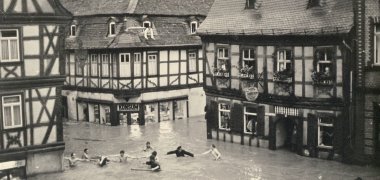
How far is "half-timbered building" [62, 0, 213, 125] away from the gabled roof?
74 millimetres

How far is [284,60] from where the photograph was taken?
28516 millimetres

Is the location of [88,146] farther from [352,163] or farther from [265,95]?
[352,163]

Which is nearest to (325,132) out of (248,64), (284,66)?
(284,66)

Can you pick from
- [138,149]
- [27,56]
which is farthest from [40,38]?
[138,149]

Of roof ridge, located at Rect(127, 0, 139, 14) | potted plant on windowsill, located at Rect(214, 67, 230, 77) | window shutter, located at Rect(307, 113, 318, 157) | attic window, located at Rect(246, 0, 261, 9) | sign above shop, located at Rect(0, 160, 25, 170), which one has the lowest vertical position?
sign above shop, located at Rect(0, 160, 25, 170)

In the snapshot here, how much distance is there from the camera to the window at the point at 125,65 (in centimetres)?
3853

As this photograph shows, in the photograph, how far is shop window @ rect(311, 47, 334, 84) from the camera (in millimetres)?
26266

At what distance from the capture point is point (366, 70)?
2508 centimetres

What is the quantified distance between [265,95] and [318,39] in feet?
15.5

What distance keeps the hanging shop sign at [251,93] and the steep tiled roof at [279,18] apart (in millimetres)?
3162

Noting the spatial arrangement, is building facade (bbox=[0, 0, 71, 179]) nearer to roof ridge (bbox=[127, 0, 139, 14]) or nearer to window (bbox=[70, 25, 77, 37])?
roof ridge (bbox=[127, 0, 139, 14])

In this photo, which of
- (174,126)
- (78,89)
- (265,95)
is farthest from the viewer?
(78,89)

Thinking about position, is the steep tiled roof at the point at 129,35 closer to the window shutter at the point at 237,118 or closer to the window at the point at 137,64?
the window at the point at 137,64

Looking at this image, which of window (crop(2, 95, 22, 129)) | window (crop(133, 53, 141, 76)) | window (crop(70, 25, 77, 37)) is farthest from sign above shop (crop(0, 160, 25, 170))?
window (crop(70, 25, 77, 37))
